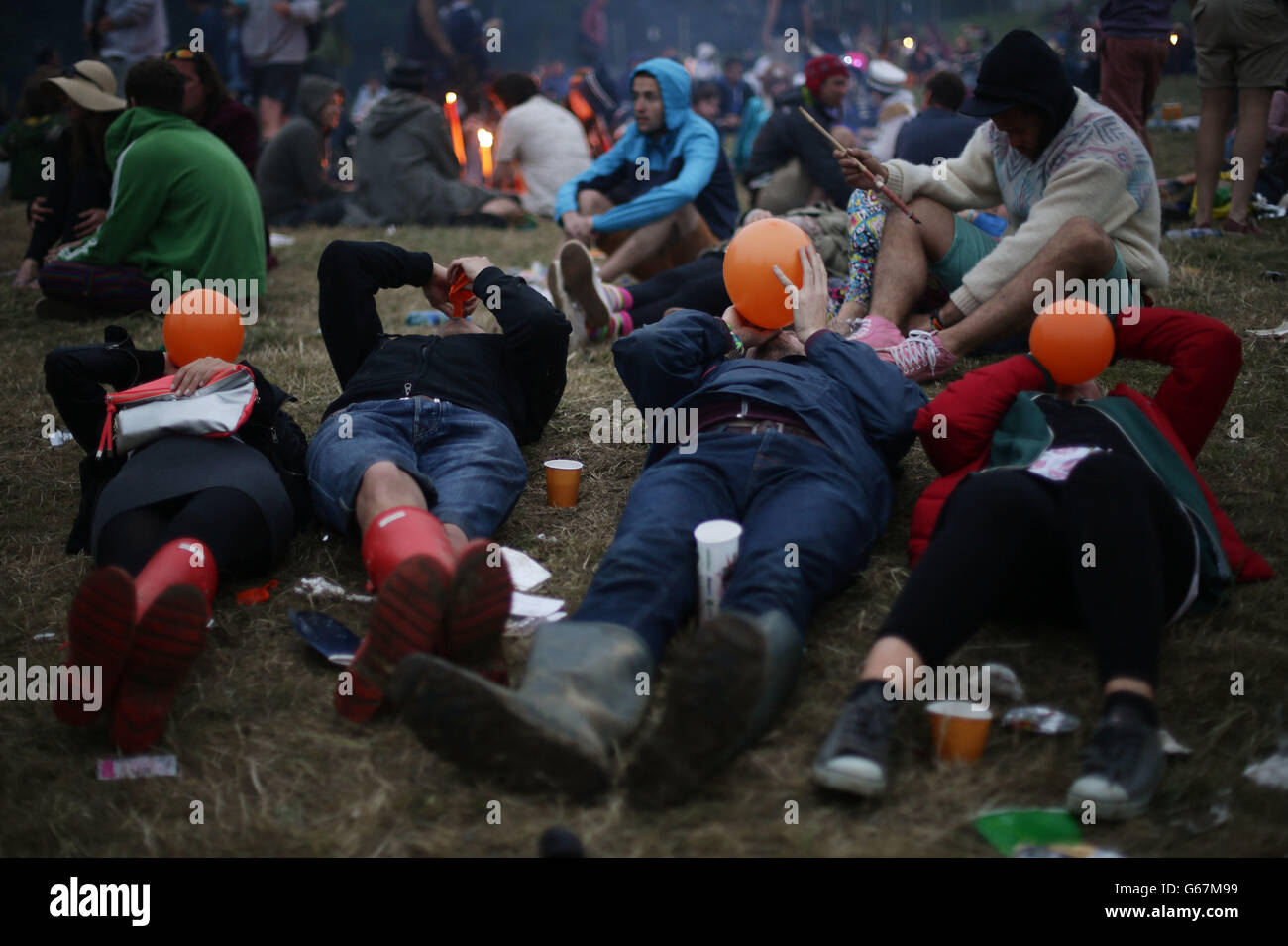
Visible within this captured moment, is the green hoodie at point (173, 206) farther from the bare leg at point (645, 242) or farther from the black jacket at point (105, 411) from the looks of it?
the black jacket at point (105, 411)

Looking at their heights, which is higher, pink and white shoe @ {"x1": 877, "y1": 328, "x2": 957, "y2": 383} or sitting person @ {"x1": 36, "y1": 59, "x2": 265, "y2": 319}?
sitting person @ {"x1": 36, "y1": 59, "x2": 265, "y2": 319}

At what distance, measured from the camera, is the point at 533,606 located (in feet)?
9.41

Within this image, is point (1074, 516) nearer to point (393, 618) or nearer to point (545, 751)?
point (545, 751)

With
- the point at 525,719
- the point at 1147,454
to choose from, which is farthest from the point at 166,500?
the point at 1147,454

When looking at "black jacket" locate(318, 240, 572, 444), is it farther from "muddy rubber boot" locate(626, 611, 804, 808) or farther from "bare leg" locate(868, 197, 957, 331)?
"muddy rubber boot" locate(626, 611, 804, 808)

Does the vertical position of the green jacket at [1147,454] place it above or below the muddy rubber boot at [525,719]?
above

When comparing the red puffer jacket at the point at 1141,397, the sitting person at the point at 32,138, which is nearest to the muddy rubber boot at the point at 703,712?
the red puffer jacket at the point at 1141,397

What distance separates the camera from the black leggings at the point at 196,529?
8.59ft

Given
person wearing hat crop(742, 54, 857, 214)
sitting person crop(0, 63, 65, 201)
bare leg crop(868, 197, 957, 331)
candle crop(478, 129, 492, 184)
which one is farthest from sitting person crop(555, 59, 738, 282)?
candle crop(478, 129, 492, 184)

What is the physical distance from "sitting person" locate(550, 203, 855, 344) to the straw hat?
2923mm

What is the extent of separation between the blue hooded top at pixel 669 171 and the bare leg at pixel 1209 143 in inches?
111

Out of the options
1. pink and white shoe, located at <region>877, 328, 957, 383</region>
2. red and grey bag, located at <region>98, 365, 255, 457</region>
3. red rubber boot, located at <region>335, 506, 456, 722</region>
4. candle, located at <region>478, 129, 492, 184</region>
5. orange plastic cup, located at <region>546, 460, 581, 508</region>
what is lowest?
red rubber boot, located at <region>335, 506, 456, 722</region>

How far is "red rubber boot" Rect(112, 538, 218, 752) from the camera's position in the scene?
2.20 m

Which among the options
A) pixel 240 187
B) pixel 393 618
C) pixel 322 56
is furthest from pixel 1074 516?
pixel 322 56
